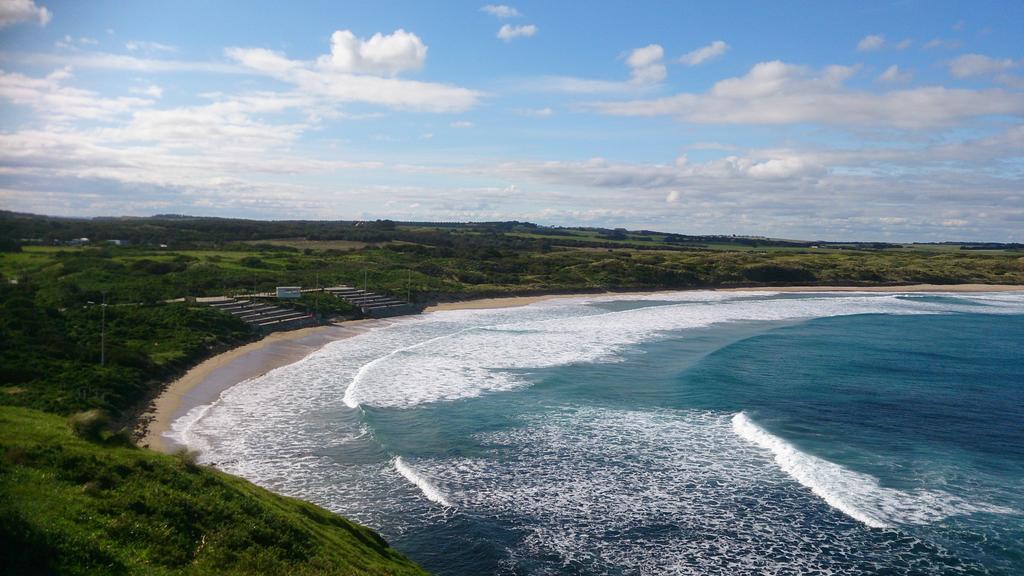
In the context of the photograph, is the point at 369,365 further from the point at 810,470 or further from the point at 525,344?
the point at 810,470

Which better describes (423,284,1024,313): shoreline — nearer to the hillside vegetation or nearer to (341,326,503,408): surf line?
the hillside vegetation

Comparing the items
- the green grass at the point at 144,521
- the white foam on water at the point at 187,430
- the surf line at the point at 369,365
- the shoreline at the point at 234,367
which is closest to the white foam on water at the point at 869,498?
the green grass at the point at 144,521

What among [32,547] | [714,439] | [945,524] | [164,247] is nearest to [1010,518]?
[945,524]

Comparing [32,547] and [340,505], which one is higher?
[32,547]

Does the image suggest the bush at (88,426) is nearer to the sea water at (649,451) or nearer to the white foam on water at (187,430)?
the sea water at (649,451)

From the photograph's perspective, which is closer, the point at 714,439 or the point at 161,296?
the point at 714,439

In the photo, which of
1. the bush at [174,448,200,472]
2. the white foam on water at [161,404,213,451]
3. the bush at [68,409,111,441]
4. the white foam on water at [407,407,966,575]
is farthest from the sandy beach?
the white foam on water at [407,407,966,575]

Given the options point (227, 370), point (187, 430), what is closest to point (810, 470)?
point (187, 430)

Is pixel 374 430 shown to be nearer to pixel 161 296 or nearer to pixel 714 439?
pixel 714 439
